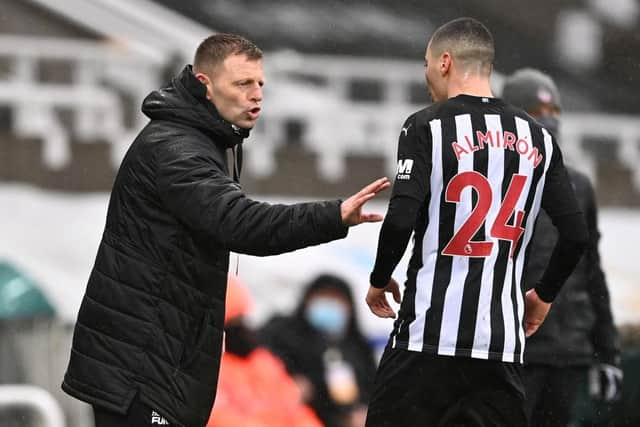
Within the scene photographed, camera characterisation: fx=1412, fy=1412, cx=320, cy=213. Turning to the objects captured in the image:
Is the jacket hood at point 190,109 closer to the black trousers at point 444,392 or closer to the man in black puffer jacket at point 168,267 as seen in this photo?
the man in black puffer jacket at point 168,267

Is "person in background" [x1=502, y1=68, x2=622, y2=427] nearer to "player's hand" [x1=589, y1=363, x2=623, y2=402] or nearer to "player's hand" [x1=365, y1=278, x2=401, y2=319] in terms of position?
"player's hand" [x1=589, y1=363, x2=623, y2=402]

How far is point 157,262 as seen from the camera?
3.64 meters

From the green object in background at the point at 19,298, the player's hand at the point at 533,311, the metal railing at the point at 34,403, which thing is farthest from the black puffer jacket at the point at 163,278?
the green object in background at the point at 19,298

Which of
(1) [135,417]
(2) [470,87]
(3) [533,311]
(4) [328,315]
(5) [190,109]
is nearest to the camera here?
(1) [135,417]

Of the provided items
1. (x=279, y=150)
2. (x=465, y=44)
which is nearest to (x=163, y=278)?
(x=465, y=44)

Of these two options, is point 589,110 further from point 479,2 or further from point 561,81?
point 479,2

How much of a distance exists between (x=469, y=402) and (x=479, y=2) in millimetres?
11574

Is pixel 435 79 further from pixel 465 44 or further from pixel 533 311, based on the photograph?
pixel 533 311

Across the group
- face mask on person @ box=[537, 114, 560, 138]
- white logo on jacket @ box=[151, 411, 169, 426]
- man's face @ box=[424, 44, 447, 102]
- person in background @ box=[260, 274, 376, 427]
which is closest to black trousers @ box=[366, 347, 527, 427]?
white logo on jacket @ box=[151, 411, 169, 426]

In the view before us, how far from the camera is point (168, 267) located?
3639 millimetres

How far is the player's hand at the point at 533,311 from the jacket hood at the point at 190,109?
99 centimetres

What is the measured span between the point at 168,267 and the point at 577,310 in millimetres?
1885

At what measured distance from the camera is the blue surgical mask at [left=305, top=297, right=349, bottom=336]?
24.8 ft

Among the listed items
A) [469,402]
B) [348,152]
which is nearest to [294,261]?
[348,152]
